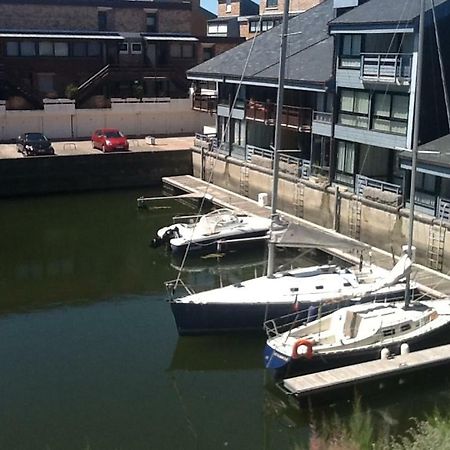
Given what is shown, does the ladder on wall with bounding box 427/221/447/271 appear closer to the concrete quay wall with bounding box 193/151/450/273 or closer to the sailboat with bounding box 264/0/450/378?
the concrete quay wall with bounding box 193/151/450/273

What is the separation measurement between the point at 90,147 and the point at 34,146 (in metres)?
5.34

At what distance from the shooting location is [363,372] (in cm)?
2222

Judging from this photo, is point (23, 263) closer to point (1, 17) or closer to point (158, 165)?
point (158, 165)

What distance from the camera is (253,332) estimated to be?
88.1 ft

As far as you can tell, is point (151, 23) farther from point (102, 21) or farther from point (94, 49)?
point (94, 49)

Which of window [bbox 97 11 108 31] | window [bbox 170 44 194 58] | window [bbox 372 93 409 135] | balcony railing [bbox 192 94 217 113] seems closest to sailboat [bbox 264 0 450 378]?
window [bbox 372 93 409 135]

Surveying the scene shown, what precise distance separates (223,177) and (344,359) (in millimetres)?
27345

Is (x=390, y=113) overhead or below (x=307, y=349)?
overhead

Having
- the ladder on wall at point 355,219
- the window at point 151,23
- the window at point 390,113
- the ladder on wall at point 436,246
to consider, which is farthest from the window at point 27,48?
the ladder on wall at point 436,246

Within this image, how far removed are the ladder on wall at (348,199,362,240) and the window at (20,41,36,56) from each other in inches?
1443

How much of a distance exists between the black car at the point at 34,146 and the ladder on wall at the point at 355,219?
23.0 m

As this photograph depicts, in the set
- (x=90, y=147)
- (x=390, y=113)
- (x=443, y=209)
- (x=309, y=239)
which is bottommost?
(x=309, y=239)

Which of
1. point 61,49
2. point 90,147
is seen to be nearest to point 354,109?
point 90,147

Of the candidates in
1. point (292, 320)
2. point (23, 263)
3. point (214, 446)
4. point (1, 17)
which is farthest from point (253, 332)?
point (1, 17)
